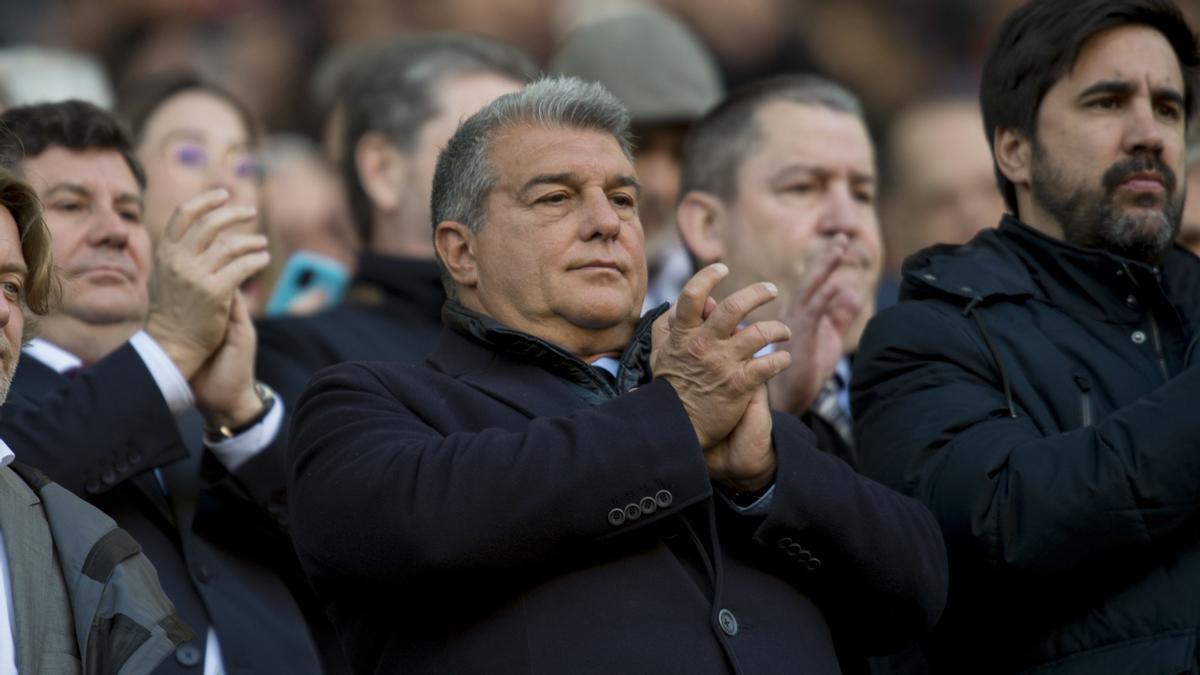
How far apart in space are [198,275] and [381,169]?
177 cm

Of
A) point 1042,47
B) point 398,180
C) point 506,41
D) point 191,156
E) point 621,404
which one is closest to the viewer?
point 621,404

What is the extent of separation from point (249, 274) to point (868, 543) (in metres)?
1.67

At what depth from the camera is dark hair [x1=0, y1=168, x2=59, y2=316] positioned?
354 centimetres

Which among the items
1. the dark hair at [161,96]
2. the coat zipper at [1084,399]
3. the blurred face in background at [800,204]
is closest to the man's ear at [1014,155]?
the coat zipper at [1084,399]

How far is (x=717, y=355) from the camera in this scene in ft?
11.1

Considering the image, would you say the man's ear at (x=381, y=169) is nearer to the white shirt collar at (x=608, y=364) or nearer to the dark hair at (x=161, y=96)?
the dark hair at (x=161, y=96)

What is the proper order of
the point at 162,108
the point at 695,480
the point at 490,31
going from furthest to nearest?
the point at 490,31 → the point at 162,108 → the point at 695,480

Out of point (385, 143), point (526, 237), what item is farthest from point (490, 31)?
point (526, 237)

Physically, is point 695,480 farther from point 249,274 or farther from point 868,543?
point 249,274

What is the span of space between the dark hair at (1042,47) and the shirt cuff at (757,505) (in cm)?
130

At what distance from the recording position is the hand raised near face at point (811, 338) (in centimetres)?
482

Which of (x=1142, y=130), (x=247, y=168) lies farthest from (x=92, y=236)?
(x=1142, y=130)

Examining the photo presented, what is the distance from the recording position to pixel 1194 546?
12.3 feet

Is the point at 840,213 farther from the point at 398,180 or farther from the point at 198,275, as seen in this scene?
the point at 198,275
